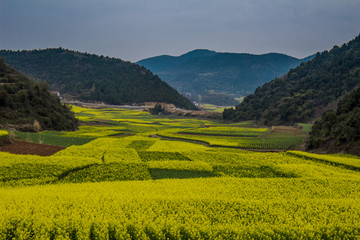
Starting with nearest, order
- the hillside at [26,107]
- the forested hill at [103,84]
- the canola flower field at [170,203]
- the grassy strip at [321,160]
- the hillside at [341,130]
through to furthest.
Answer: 1. the canola flower field at [170,203]
2. the grassy strip at [321,160]
3. the hillside at [341,130]
4. the hillside at [26,107]
5. the forested hill at [103,84]

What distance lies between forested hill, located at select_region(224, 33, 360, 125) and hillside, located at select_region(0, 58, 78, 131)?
224 ft

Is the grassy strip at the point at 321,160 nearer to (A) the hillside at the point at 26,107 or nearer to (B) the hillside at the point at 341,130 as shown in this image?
(B) the hillside at the point at 341,130

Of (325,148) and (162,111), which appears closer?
(325,148)

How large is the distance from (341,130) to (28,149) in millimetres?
46143

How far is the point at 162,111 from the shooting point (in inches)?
5723

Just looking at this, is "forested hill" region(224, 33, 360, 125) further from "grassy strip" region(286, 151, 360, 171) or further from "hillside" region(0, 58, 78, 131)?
"hillside" region(0, 58, 78, 131)

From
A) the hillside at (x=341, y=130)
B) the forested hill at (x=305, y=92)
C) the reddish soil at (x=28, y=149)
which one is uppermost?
the forested hill at (x=305, y=92)

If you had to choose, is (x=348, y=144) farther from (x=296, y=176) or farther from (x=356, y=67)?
(x=356, y=67)

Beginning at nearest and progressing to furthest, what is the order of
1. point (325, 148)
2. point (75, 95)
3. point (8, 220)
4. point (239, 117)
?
1. point (8, 220)
2. point (325, 148)
3. point (239, 117)
4. point (75, 95)

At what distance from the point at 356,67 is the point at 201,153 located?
88.1m

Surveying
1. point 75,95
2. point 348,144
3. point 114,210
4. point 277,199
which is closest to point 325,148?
point 348,144

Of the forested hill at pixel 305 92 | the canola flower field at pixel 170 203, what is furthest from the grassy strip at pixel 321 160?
the forested hill at pixel 305 92

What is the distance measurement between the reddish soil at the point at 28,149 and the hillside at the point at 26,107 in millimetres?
17754

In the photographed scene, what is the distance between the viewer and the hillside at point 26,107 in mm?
Answer: 54781
